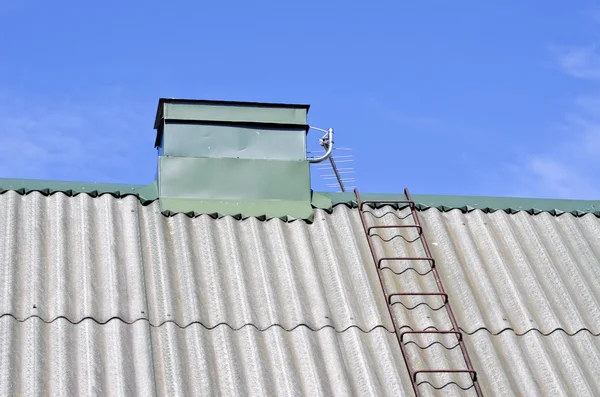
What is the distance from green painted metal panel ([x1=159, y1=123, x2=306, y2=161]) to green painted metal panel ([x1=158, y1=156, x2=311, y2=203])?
0.31 feet

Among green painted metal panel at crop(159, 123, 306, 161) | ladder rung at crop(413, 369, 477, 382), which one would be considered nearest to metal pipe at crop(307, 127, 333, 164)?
green painted metal panel at crop(159, 123, 306, 161)

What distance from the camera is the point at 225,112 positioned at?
9.52 meters

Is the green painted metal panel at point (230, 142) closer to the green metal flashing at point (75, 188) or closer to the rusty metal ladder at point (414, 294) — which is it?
the green metal flashing at point (75, 188)

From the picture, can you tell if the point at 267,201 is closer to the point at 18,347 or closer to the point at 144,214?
the point at 144,214

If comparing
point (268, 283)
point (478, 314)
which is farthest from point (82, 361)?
point (478, 314)

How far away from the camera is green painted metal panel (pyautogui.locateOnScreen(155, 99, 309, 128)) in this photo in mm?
9453

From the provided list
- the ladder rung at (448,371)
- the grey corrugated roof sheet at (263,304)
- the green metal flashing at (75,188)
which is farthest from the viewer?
the green metal flashing at (75,188)

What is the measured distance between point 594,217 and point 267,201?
3.05 metres

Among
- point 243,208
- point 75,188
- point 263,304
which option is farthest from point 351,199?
point 75,188

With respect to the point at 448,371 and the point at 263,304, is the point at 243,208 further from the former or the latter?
the point at 448,371

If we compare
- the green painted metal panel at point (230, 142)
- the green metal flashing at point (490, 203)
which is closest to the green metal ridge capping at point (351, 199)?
the green metal flashing at point (490, 203)

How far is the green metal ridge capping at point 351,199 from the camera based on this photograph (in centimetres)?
856

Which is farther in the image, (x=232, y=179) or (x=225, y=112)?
(x=225, y=112)

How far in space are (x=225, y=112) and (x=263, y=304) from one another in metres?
2.58
